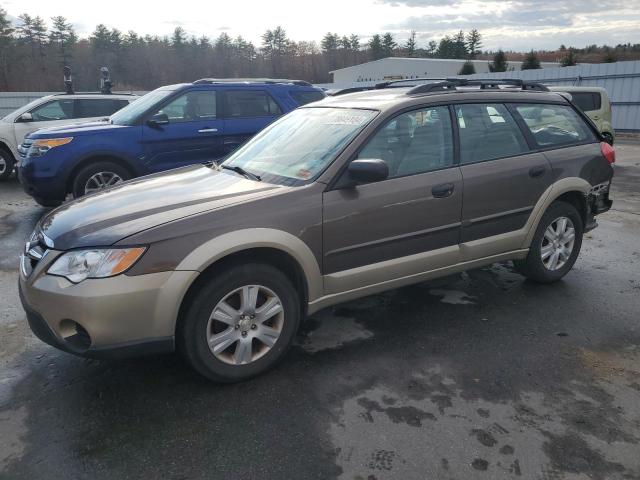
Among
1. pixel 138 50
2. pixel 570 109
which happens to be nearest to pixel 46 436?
pixel 570 109

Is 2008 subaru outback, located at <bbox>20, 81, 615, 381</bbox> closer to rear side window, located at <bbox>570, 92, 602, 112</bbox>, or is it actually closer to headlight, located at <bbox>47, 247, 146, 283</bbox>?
headlight, located at <bbox>47, 247, 146, 283</bbox>

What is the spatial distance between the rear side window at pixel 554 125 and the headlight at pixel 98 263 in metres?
3.36

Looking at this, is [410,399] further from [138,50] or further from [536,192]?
[138,50]

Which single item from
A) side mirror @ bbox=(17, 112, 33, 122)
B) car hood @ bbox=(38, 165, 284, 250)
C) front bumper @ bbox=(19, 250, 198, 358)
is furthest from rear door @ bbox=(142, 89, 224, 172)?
side mirror @ bbox=(17, 112, 33, 122)

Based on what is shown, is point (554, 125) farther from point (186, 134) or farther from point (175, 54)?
point (175, 54)

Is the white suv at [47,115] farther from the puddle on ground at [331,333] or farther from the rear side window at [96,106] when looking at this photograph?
the puddle on ground at [331,333]

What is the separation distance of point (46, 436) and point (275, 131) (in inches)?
107

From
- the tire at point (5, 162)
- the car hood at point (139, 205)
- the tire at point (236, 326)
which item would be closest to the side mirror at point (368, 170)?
the car hood at point (139, 205)

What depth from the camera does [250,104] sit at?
8016 mm

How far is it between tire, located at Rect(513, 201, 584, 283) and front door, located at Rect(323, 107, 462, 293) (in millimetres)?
1001

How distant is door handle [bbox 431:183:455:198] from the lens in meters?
3.71

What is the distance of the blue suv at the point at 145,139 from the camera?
7.07 meters

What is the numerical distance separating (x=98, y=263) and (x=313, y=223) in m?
1.26

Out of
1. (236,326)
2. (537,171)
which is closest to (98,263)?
(236,326)
